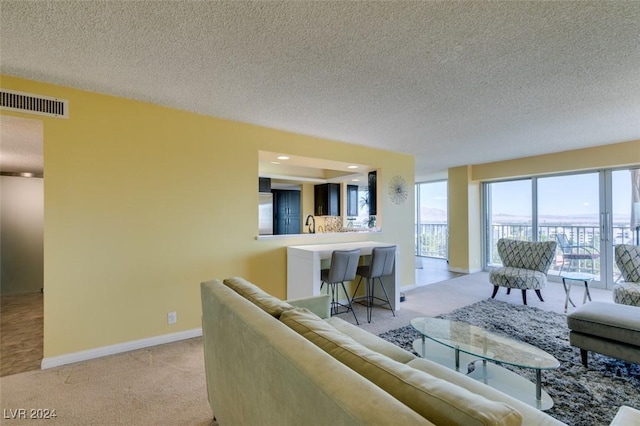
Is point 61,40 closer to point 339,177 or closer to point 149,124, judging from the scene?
point 149,124

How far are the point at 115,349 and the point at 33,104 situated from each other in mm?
2257

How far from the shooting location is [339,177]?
642cm

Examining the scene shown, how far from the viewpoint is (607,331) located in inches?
90.7

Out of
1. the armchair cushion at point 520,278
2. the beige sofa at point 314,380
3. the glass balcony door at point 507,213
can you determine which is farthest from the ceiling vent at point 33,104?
the glass balcony door at point 507,213

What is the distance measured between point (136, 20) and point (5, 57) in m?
1.23

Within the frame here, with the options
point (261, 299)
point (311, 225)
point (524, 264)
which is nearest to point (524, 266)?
point (524, 264)

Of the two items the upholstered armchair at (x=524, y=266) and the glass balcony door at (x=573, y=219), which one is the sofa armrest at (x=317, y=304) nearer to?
the upholstered armchair at (x=524, y=266)

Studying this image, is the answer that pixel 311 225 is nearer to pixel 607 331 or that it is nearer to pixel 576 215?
pixel 576 215

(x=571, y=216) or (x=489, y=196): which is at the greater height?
(x=489, y=196)

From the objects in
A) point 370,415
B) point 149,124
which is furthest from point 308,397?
point 149,124

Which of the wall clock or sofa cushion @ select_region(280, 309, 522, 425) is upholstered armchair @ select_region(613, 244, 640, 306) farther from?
sofa cushion @ select_region(280, 309, 522, 425)

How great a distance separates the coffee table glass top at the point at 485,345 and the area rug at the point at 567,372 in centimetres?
31

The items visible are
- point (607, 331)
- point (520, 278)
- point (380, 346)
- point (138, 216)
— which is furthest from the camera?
point (520, 278)

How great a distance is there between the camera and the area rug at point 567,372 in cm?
190
